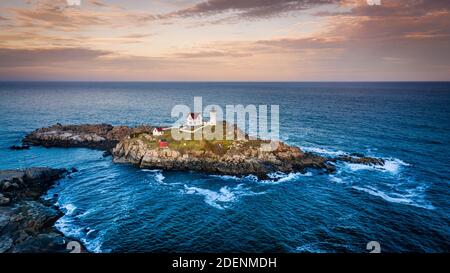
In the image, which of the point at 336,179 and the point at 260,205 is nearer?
the point at 260,205

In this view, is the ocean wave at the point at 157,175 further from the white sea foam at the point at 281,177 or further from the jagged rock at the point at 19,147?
the jagged rock at the point at 19,147

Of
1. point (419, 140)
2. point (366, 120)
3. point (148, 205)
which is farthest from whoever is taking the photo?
point (366, 120)

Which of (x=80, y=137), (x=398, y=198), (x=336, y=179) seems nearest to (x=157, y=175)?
(x=336, y=179)

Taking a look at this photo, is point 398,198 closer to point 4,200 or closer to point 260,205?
point 260,205

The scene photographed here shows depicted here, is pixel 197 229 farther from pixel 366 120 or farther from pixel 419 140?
pixel 366 120

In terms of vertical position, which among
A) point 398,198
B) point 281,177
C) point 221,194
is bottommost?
point 398,198
